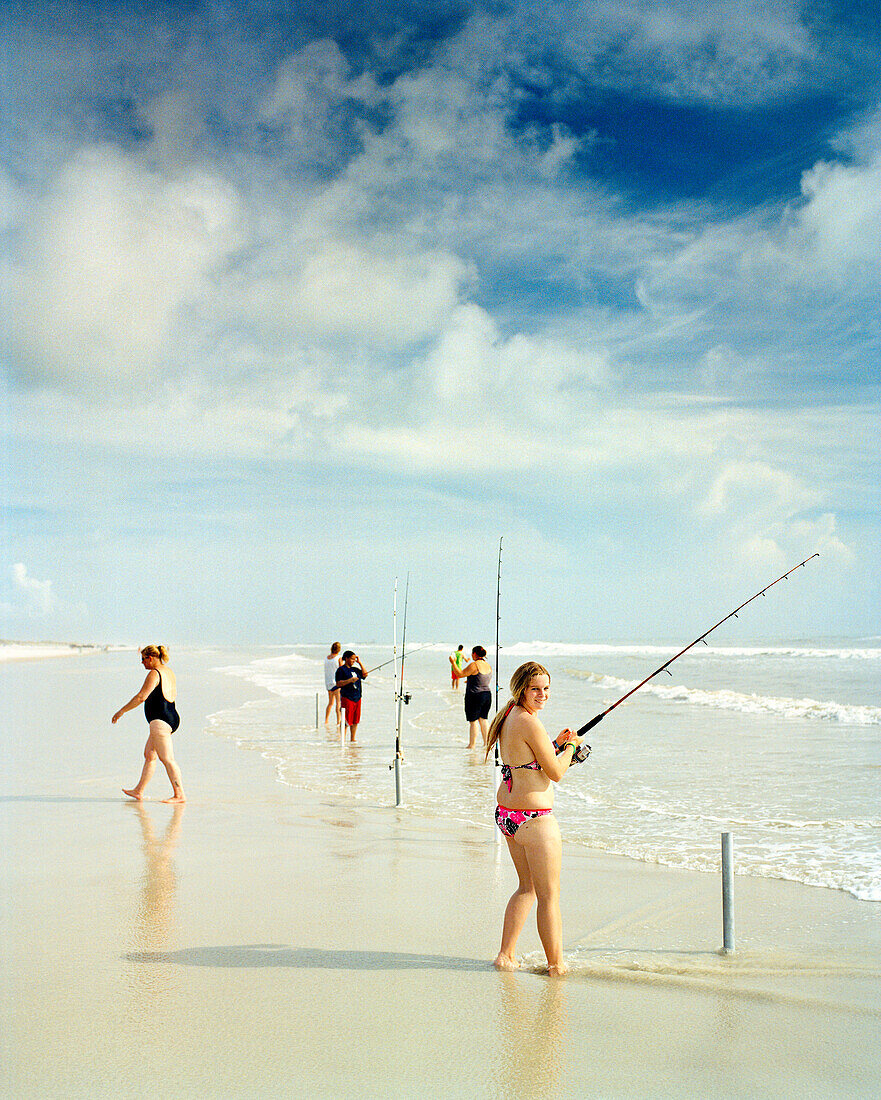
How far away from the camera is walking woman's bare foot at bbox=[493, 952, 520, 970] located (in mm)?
4172

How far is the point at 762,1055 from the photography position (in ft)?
11.1

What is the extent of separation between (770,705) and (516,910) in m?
18.0

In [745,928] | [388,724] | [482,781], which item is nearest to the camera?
[745,928]

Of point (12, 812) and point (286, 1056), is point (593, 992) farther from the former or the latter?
point (12, 812)

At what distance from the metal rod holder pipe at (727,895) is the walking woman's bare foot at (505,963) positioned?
1.08m

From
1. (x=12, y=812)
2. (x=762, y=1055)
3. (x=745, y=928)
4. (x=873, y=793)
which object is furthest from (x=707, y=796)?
(x=12, y=812)

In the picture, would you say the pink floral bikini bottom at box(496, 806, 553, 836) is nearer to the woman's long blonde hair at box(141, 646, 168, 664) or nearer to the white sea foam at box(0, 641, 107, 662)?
the woman's long blonde hair at box(141, 646, 168, 664)

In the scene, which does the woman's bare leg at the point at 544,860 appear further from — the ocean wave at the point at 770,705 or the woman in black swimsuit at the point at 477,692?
the ocean wave at the point at 770,705

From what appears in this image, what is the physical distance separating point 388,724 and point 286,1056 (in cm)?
1344

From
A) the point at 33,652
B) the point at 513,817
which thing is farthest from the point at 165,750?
the point at 33,652

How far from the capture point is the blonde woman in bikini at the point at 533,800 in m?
3.96

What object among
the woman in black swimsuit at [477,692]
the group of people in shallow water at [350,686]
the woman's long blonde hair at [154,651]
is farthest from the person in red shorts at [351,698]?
the woman's long blonde hair at [154,651]

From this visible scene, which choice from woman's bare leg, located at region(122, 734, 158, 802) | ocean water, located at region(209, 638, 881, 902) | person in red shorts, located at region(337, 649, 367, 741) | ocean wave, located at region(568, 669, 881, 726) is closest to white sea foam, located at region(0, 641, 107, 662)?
ocean water, located at region(209, 638, 881, 902)

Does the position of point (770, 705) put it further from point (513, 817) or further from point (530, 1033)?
point (530, 1033)
